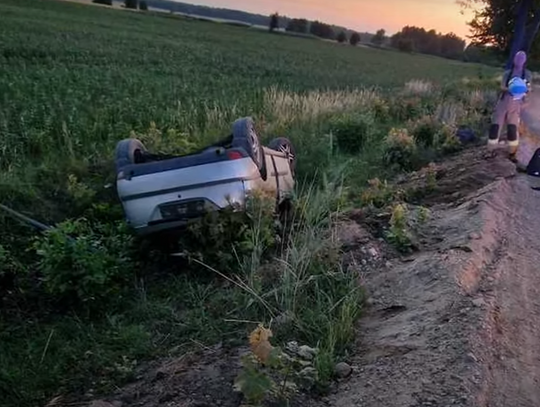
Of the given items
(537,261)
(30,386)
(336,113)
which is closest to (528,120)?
(336,113)

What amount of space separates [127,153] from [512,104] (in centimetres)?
678

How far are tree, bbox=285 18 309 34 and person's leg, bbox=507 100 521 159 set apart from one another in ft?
308

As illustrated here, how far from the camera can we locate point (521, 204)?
23.9 feet

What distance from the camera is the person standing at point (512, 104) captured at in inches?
391

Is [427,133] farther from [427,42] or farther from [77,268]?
[427,42]

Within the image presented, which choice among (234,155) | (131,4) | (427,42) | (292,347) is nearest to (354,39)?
(427,42)

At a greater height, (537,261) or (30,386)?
(537,261)

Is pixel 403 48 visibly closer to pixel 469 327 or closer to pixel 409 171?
pixel 409 171

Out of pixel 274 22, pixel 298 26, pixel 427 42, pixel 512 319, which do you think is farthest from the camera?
pixel 427 42

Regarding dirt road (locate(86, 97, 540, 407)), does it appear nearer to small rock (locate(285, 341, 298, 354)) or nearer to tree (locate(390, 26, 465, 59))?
small rock (locate(285, 341, 298, 354))

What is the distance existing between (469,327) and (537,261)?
1.94 meters

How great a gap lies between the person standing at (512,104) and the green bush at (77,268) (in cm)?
689

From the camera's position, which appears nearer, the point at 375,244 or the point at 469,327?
the point at 469,327

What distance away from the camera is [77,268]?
5.00m
